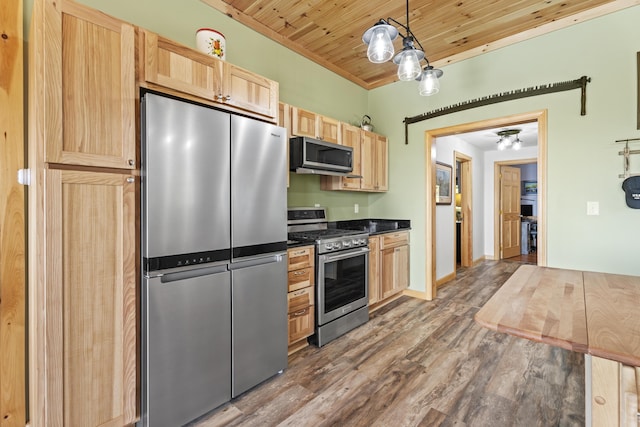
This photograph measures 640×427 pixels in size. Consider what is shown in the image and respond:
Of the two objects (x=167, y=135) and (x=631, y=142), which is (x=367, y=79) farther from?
(x=167, y=135)

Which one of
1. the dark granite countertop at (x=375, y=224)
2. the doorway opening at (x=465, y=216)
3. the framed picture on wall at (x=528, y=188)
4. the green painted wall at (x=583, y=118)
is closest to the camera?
the green painted wall at (x=583, y=118)

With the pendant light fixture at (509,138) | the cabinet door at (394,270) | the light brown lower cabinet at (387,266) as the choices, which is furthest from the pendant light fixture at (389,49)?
the pendant light fixture at (509,138)

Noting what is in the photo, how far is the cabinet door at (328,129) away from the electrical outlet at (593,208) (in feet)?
7.87

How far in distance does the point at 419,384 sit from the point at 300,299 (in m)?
1.05

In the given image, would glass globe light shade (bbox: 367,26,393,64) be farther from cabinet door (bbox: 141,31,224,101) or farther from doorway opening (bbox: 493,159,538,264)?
doorway opening (bbox: 493,159,538,264)

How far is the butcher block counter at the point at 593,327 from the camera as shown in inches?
34.7

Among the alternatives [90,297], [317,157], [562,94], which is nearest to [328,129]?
[317,157]

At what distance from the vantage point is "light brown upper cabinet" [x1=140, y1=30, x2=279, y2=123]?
1.59 m

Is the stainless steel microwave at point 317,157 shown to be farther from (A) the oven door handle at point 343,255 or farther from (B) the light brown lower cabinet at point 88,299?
(B) the light brown lower cabinet at point 88,299

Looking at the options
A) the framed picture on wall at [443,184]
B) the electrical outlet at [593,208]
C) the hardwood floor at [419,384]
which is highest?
the framed picture on wall at [443,184]

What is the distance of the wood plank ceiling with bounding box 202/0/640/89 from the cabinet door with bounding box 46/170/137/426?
1962 mm

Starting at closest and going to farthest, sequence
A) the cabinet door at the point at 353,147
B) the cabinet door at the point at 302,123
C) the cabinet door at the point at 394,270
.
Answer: the cabinet door at the point at 302,123 → the cabinet door at the point at 353,147 → the cabinet door at the point at 394,270

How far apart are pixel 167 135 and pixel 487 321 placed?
66.3 inches

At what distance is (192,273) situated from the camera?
159 centimetres
